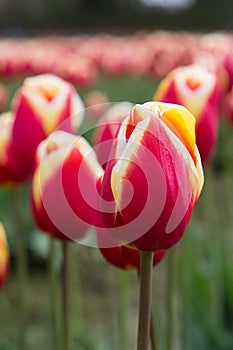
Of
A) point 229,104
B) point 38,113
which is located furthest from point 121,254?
point 229,104

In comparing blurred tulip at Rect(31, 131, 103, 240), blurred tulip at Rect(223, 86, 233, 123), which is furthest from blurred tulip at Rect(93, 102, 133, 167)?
blurred tulip at Rect(223, 86, 233, 123)

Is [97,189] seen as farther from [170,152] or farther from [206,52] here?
[206,52]

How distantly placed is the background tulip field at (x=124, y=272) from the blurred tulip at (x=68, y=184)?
33 millimetres

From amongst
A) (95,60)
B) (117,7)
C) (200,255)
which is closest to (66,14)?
(117,7)

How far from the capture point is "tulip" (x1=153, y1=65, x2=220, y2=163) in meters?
0.80

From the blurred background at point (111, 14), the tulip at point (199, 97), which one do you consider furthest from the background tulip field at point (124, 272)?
the blurred background at point (111, 14)

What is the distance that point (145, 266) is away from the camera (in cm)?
50

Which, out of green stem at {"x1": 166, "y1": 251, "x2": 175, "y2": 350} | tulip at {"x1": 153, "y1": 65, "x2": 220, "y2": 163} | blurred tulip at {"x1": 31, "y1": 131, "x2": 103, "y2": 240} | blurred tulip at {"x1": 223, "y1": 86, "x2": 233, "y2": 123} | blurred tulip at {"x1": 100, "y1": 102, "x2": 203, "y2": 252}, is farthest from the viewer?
blurred tulip at {"x1": 223, "y1": 86, "x2": 233, "y2": 123}

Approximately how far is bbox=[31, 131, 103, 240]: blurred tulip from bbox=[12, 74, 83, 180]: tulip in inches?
5.6

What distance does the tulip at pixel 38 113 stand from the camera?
0.82 meters

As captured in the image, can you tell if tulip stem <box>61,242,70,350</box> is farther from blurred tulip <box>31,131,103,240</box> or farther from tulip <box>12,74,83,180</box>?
tulip <box>12,74,83,180</box>

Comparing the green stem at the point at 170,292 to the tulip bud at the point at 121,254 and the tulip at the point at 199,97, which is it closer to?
the tulip at the point at 199,97

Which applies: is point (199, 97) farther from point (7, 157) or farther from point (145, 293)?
point (145, 293)

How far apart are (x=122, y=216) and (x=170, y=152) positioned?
0.05m
